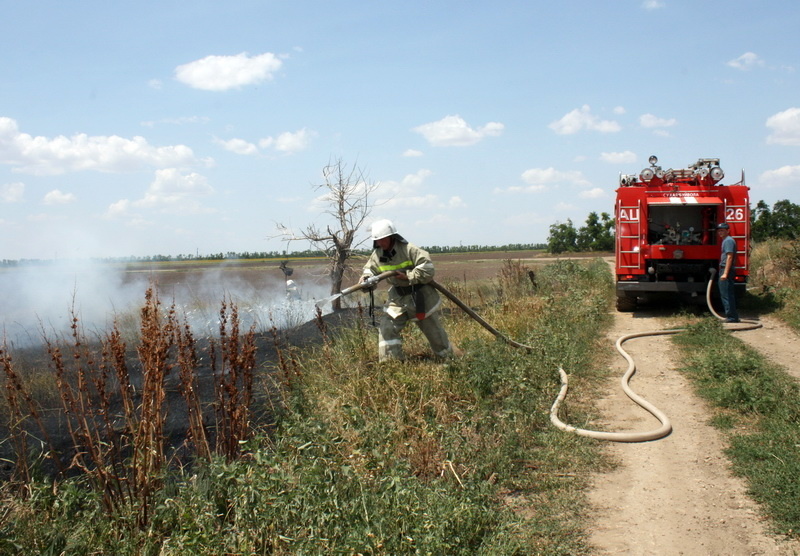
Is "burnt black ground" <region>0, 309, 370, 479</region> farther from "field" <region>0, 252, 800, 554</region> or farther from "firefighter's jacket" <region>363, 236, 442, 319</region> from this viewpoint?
"firefighter's jacket" <region>363, 236, 442, 319</region>

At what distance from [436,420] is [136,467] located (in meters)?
2.51

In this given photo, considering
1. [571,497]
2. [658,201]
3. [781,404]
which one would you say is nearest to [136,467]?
[571,497]

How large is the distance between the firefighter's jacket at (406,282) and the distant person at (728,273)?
6.68m

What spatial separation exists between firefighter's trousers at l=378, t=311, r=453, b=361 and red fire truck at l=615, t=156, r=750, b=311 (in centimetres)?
657

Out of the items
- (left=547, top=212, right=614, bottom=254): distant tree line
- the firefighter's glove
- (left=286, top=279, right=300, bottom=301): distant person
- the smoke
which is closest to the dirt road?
the firefighter's glove

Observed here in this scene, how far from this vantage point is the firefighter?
7.07m

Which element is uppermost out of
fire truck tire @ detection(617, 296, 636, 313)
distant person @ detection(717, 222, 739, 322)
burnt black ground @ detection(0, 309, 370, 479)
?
distant person @ detection(717, 222, 739, 322)

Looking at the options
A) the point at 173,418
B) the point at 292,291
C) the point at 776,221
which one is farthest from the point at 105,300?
the point at 776,221

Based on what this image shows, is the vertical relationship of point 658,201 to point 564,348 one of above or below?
above

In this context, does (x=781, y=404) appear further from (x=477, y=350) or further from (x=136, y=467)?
(x=136, y=467)

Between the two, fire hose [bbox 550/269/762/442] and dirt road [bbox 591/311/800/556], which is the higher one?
fire hose [bbox 550/269/762/442]

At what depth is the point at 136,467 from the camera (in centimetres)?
388

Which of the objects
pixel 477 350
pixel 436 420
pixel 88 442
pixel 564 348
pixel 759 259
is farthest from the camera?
pixel 759 259

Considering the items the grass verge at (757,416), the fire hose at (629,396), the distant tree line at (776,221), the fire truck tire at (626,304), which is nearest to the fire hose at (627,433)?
the fire hose at (629,396)
